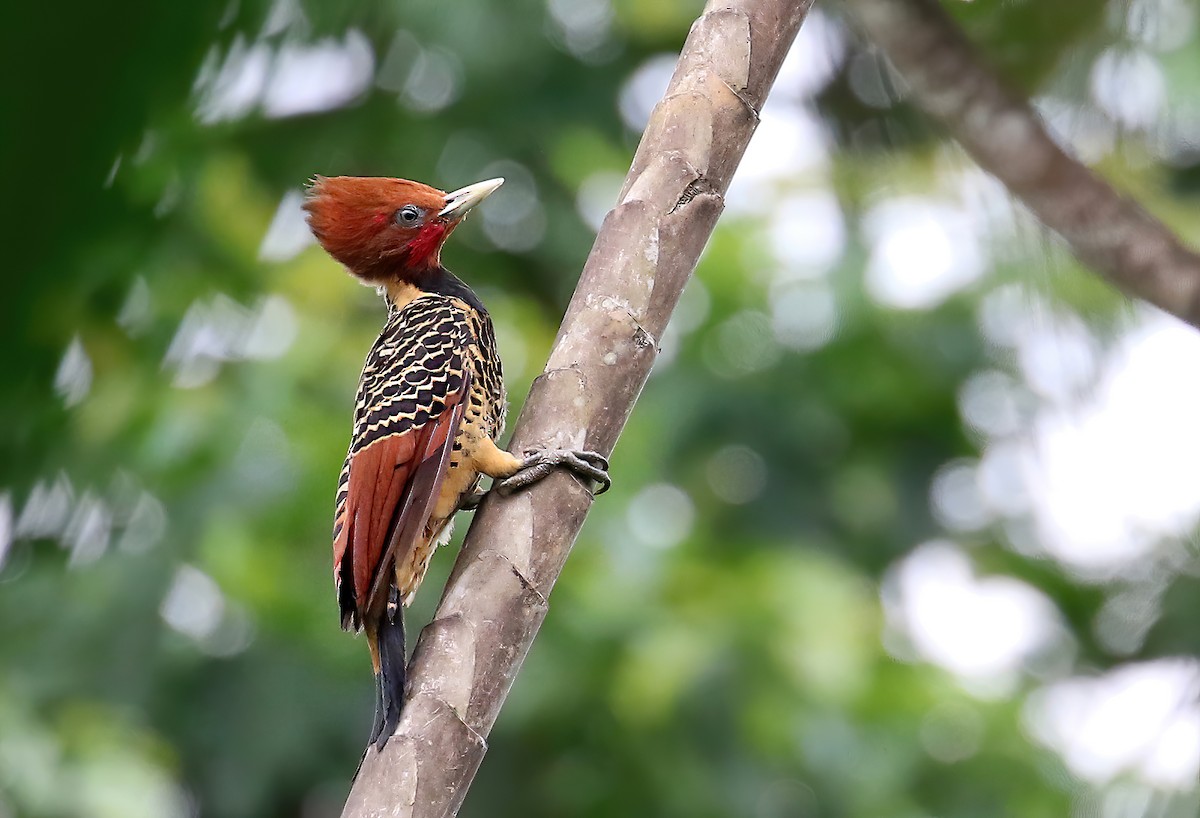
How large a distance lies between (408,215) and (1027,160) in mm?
2384

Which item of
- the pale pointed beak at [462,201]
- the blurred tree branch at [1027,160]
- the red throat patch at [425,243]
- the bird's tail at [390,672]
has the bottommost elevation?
the bird's tail at [390,672]

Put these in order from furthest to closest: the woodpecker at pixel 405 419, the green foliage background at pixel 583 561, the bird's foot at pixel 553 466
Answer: the green foliage background at pixel 583 561
the woodpecker at pixel 405 419
the bird's foot at pixel 553 466

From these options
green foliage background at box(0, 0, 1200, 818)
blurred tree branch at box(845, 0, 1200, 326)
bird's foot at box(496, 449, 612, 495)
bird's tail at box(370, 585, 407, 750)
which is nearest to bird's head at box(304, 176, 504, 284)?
green foliage background at box(0, 0, 1200, 818)

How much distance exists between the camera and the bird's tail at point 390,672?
7.30 feet

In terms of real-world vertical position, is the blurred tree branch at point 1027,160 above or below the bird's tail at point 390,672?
above

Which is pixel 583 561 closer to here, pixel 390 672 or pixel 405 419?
pixel 405 419

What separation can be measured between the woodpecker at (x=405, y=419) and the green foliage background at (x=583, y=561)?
10.9 inches

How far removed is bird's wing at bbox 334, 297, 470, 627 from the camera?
2756mm

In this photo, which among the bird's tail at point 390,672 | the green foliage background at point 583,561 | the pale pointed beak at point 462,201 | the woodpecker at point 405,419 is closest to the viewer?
the bird's tail at point 390,672

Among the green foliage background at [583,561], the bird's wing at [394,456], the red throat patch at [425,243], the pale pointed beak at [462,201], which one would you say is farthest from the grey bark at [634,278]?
the red throat patch at [425,243]

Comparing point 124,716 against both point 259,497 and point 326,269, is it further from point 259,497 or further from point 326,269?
point 326,269

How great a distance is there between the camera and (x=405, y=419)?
2.92 metres

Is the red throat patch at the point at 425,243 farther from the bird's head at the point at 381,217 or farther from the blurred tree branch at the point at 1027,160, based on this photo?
the blurred tree branch at the point at 1027,160

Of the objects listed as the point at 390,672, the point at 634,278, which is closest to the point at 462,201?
the point at 634,278
